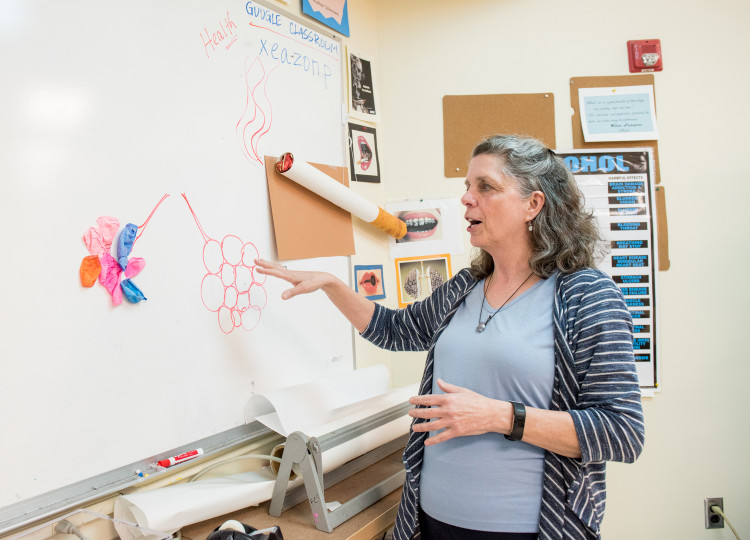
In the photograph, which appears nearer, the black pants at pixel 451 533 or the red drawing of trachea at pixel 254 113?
the black pants at pixel 451 533

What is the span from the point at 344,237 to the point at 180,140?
588 millimetres

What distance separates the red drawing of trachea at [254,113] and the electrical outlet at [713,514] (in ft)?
6.00

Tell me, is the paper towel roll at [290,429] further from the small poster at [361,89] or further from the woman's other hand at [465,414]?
the small poster at [361,89]

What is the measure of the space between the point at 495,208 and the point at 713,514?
1.48m

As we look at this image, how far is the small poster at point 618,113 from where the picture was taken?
1.89 meters

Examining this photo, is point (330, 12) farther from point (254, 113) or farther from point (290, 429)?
point (290, 429)

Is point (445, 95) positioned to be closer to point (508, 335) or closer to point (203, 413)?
point (508, 335)

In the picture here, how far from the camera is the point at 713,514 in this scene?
1.88 m

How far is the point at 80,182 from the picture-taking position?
101cm

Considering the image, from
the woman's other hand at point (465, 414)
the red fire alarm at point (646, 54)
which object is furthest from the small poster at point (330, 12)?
the woman's other hand at point (465, 414)

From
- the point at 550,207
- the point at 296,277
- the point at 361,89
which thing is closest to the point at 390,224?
the point at 361,89

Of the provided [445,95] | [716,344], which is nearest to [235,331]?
[445,95]

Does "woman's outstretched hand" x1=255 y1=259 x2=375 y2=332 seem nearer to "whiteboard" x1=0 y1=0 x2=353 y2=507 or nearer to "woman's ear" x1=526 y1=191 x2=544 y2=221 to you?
"whiteboard" x1=0 y1=0 x2=353 y2=507

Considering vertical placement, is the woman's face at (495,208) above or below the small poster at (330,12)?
below
